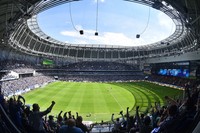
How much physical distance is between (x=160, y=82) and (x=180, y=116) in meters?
61.0

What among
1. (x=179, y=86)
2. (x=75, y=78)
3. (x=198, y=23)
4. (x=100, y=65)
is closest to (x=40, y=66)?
(x=75, y=78)

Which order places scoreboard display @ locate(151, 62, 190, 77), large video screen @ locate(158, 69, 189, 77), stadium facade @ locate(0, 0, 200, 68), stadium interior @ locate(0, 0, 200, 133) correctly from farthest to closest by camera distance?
stadium facade @ locate(0, 0, 200, 68)
stadium interior @ locate(0, 0, 200, 133)
large video screen @ locate(158, 69, 189, 77)
scoreboard display @ locate(151, 62, 190, 77)

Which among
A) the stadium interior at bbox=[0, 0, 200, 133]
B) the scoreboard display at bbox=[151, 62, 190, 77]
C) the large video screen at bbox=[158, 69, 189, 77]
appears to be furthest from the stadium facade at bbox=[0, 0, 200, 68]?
the large video screen at bbox=[158, 69, 189, 77]

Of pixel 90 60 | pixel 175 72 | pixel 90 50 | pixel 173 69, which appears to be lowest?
pixel 175 72

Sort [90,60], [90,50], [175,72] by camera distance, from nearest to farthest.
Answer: [175,72] → [90,50] → [90,60]

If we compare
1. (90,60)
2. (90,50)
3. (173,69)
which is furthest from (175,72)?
(90,60)

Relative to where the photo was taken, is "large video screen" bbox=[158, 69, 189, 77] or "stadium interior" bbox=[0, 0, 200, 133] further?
"stadium interior" bbox=[0, 0, 200, 133]

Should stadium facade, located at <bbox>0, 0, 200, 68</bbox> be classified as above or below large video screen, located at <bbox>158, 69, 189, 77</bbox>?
above

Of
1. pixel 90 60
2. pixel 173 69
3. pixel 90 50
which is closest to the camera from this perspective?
pixel 173 69

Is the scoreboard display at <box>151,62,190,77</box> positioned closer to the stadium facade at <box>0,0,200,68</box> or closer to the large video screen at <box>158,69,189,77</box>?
the large video screen at <box>158,69,189,77</box>

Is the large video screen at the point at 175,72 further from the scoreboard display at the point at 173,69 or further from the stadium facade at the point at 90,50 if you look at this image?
the stadium facade at the point at 90,50

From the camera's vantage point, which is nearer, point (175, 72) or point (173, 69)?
point (175, 72)

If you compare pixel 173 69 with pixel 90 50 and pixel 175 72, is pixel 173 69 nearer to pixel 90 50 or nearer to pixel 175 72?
pixel 175 72

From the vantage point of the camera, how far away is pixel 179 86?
170ft
